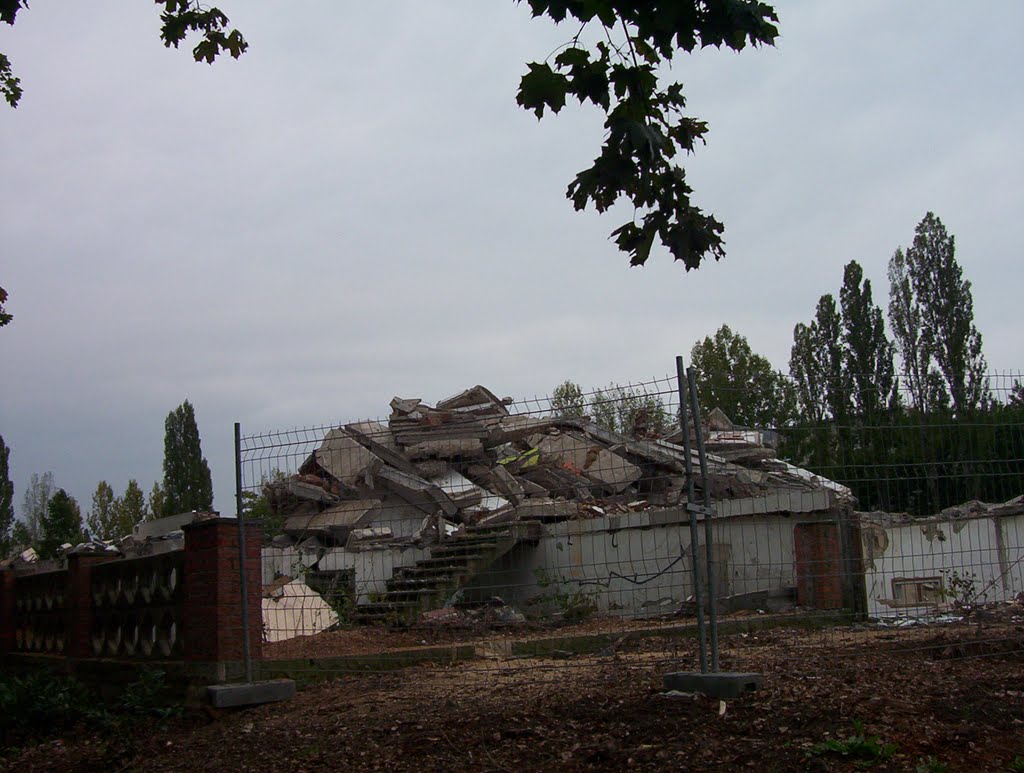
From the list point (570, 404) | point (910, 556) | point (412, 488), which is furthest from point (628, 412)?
point (412, 488)

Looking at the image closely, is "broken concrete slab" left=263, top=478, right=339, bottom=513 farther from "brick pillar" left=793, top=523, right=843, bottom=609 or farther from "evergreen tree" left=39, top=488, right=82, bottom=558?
"evergreen tree" left=39, top=488, right=82, bottom=558

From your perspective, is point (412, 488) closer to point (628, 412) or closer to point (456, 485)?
point (456, 485)

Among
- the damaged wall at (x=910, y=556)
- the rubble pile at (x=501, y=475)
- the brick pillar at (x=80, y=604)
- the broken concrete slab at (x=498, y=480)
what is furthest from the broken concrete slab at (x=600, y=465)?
the brick pillar at (x=80, y=604)

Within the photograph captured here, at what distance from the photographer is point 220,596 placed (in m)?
8.61

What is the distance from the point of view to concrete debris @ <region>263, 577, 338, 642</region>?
10835 millimetres

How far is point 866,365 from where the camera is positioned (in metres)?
34.2

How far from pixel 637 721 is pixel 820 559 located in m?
2.74

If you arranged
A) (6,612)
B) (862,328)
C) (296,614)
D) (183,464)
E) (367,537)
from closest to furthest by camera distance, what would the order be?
(296,614)
(367,537)
(6,612)
(862,328)
(183,464)

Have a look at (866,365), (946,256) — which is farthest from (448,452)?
(946,256)

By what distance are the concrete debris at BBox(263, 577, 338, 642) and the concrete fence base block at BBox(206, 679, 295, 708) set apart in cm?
185

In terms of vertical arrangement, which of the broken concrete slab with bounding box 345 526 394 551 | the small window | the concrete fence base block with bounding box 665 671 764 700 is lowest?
the concrete fence base block with bounding box 665 671 764 700

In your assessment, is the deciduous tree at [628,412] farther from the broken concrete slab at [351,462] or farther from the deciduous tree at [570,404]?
the broken concrete slab at [351,462]

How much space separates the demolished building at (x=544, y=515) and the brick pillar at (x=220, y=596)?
25.2 inches

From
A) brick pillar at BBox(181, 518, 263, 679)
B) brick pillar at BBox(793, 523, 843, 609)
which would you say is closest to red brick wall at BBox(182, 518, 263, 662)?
brick pillar at BBox(181, 518, 263, 679)
